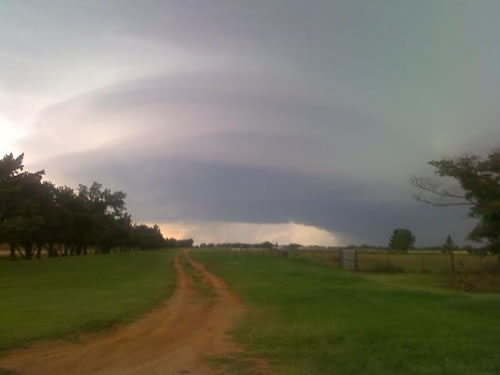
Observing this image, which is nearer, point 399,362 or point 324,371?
point 324,371

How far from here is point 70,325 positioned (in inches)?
612

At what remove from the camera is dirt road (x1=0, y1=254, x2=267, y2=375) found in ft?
34.8

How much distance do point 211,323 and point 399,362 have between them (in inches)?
300

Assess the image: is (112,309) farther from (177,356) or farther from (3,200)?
(3,200)

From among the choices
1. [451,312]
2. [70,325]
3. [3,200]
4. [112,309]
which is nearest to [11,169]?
[3,200]

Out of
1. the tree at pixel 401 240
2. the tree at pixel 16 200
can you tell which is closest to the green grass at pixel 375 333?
the tree at pixel 16 200

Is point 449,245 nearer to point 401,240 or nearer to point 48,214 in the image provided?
point 48,214

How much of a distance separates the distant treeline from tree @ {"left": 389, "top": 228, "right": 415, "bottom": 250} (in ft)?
194

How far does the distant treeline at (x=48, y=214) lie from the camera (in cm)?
5053

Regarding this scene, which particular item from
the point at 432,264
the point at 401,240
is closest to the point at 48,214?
the point at 432,264

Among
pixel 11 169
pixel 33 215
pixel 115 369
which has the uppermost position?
pixel 11 169

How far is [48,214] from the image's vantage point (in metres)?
65.2

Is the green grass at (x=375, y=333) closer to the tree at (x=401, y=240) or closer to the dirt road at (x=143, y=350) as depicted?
the dirt road at (x=143, y=350)

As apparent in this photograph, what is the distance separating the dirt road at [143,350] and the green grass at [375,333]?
3.12 ft
